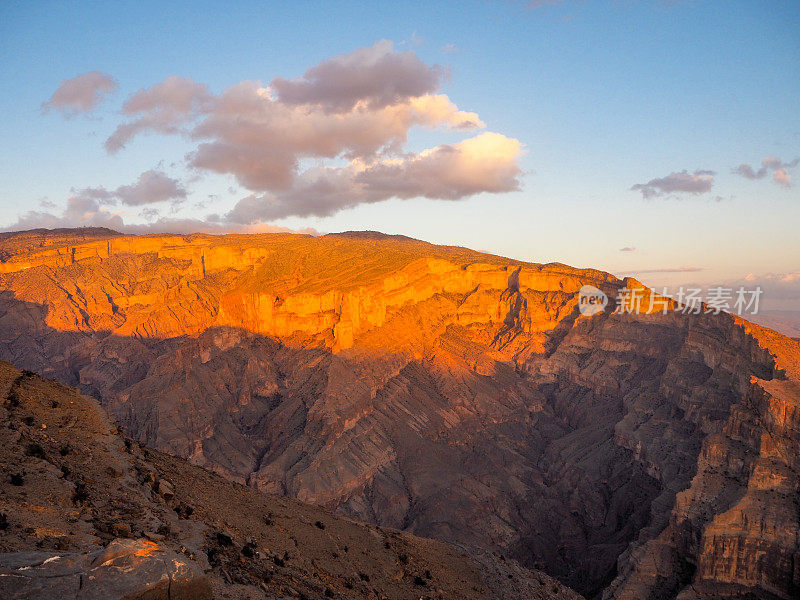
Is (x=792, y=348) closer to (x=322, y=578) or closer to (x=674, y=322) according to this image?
(x=674, y=322)

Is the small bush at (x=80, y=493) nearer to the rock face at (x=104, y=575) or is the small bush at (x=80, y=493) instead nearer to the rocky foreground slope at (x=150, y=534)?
the rocky foreground slope at (x=150, y=534)

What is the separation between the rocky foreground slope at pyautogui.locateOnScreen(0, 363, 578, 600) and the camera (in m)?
11.5

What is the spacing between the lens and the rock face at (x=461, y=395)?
156 feet

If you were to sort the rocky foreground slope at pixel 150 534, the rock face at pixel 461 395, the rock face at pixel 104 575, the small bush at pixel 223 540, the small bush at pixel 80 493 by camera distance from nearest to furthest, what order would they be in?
the rock face at pixel 104 575 < the rocky foreground slope at pixel 150 534 < the small bush at pixel 80 493 < the small bush at pixel 223 540 < the rock face at pixel 461 395

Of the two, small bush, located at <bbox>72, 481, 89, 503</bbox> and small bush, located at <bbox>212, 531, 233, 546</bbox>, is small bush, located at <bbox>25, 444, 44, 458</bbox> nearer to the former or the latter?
small bush, located at <bbox>72, 481, 89, 503</bbox>

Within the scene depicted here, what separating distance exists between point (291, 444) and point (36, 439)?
67.2 meters

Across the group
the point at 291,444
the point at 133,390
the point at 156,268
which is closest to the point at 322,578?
the point at 291,444

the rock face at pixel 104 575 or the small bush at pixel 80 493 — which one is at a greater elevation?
the rock face at pixel 104 575

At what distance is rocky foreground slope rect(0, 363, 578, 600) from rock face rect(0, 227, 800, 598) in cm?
2556

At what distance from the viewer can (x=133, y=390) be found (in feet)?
322

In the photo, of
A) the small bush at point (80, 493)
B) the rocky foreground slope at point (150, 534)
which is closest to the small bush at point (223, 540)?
the rocky foreground slope at point (150, 534)

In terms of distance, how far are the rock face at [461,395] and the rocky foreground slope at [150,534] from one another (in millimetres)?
25559

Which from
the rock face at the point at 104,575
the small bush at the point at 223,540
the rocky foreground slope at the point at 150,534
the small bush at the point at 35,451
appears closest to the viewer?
the rock face at the point at 104,575

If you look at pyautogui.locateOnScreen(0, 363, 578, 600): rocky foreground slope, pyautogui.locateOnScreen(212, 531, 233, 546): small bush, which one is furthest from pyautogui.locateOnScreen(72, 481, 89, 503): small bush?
pyautogui.locateOnScreen(212, 531, 233, 546): small bush
